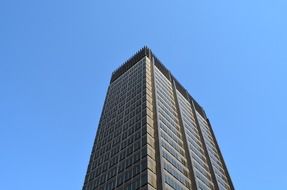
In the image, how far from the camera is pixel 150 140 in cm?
7738

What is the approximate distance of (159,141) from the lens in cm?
7731

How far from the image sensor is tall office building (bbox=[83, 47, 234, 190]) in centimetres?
7162

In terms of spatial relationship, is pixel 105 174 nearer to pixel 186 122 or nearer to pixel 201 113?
pixel 186 122

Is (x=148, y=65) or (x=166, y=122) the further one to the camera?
(x=148, y=65)

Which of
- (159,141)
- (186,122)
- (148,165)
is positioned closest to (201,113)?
(186,122)

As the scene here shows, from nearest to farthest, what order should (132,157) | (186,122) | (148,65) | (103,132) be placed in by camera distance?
(132,157), (103,132), (186,122), (148,65)

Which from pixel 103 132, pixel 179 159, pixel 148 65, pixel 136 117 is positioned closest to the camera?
pixel 179 159

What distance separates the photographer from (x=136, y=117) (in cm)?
8906

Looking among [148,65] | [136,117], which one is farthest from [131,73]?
[136,117]

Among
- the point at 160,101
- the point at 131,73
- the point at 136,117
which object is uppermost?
the point at 131,73

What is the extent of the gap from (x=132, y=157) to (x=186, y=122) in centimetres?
3566

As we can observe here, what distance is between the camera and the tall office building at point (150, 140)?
71.6 metres

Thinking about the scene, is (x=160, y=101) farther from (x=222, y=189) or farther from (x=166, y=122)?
(x=222, y=189)

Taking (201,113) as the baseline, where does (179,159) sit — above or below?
below
